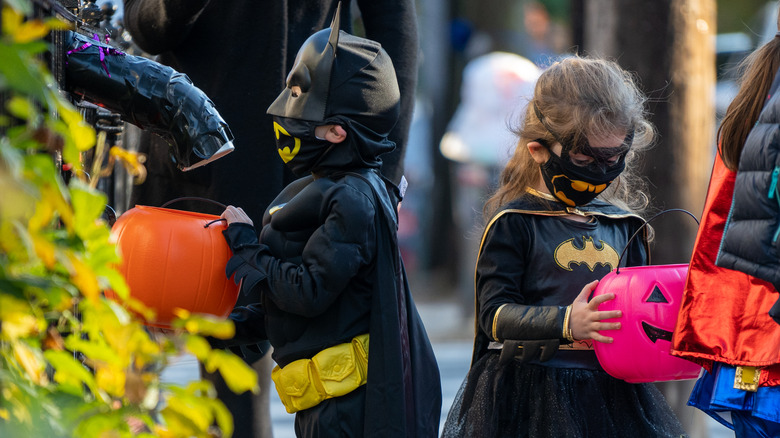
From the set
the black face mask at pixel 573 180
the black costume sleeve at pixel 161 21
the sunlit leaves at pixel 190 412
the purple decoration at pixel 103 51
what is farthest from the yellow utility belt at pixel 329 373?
the sunlit leaves at pixel 190 412

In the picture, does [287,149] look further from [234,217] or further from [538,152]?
[538,152]

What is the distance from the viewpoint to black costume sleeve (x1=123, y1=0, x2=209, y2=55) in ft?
10.3

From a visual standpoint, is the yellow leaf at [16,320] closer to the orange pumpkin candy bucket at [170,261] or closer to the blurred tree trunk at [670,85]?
the orange pumpkin candy bucket at [170,261]

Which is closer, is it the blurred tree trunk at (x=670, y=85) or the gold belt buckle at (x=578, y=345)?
the gold belt buckle at (x=578, y=345)

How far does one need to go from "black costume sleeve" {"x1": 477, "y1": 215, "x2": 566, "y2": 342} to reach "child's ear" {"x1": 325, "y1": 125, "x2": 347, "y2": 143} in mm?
593

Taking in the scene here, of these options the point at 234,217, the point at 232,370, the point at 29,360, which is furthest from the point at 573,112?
the point at 29,360

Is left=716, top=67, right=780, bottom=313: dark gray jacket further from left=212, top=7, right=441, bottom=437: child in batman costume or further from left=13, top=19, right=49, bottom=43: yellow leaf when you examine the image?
left=13, top=19, right=49, bottom=43: yellow leaf

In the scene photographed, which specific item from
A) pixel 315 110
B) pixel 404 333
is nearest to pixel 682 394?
pixel 404 333

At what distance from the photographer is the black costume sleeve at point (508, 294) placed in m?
2.85

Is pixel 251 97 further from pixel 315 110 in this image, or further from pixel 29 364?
pixel 29 364

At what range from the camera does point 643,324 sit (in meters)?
2.76

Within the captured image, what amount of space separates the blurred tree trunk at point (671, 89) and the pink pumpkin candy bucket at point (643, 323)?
2619mm

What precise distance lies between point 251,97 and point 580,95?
112cm

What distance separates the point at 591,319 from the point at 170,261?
1220 millimetres
